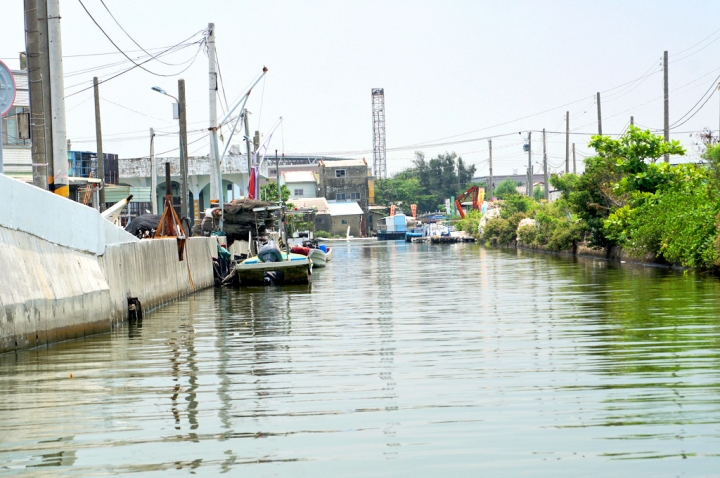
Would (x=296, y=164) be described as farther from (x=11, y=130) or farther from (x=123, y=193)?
(x=11, y=130)

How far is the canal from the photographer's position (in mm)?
7758

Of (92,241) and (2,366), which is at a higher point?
(92,241)

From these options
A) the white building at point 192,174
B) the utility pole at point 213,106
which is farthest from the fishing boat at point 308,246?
the white building at point 192,174

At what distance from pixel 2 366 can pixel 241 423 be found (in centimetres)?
566

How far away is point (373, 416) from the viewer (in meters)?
9.48

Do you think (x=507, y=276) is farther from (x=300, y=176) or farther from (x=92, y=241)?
(x=300, y=176)

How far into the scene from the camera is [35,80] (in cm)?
2006

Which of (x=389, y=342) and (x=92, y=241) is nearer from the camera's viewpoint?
(x=389, y=342)

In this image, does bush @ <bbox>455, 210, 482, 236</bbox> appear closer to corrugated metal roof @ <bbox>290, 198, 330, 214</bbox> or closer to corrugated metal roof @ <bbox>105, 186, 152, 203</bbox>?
corrugated metal roof @ <bbox>290, 198, 330, 214</bbox>

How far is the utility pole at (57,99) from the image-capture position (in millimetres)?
19797

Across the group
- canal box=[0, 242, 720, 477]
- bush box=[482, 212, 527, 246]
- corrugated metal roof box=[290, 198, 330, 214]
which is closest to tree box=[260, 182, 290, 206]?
corrugated metal roof box=[290, 198, 330, 214]

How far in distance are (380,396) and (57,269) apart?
7.64 meters

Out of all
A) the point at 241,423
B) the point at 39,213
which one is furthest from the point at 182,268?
the point at 241,423

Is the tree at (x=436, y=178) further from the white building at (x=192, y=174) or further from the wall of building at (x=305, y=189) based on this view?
the white building at (x=192, y=174)
